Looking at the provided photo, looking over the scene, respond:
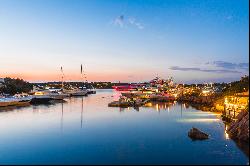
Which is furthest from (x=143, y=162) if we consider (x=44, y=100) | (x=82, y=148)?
(x=44, y=100)

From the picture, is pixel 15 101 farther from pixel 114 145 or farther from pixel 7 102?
pixel 114 145

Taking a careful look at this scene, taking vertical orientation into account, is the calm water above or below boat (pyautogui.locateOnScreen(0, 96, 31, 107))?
below

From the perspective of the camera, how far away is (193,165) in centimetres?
3712

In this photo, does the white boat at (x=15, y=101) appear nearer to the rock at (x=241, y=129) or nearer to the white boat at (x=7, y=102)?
the white boat at (x=7, y=102)

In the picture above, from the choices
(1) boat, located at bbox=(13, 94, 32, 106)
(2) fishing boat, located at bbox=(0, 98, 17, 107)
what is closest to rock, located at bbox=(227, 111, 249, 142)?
(2) fishing boat, located at bbox=(0, 98, 17, 107)

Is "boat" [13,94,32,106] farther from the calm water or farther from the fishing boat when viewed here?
→ the calm water

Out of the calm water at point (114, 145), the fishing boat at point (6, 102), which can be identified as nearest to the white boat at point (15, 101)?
the fishing boat at point (6, 102)

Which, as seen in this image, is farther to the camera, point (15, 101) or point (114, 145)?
point (15, 101)

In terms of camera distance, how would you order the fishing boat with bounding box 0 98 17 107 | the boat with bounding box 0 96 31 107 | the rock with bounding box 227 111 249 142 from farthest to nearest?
the boat with bounding box 0 96 31 107, the fishing boat with bounding box 0 98 17 107, the rock with bounding box 227 111 249 142

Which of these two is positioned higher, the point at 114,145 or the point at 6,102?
the point at 6,102

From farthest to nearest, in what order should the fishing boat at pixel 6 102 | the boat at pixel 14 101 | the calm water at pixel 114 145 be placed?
the boat at pixel 14 101 < the fishing boat at pixel 6 102 < the calm water at pixel 114 145

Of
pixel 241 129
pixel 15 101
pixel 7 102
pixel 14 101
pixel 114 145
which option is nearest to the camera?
pixel 241 129

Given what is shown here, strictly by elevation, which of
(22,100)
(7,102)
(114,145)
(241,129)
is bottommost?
(114,145)

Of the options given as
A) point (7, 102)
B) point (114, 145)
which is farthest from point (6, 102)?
point (114, 145)
